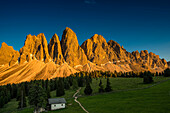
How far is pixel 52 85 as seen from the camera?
114 m

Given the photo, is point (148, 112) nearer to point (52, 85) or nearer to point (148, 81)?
point (148, 81)

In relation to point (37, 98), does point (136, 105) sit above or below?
below

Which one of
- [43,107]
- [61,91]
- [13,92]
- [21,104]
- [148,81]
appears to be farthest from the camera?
[13,92]

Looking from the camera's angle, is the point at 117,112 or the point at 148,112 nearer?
the point at 148,112

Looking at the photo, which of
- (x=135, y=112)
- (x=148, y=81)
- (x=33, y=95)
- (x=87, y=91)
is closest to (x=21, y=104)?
(x=33, y=95)

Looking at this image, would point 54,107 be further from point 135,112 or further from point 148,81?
point 148,81

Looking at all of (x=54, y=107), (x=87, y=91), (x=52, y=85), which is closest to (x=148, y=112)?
(x=54, y=107)

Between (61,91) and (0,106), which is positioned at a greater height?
(61,91)

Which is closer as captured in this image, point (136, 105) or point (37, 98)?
point (136, 105)

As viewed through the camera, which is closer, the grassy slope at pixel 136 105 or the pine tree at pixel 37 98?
the grassy slope at pixel 136 105

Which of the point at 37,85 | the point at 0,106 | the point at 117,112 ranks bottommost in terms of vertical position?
the point at 0,106

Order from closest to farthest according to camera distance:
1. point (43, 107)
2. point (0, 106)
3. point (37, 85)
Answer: point (43, 107) < point (37, 85) < point (0, 106)

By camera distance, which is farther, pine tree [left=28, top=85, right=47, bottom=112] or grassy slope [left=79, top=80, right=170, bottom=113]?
pine tree [left=28, top=85, right=47, bottom=112]

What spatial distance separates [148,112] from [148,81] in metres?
70.7
